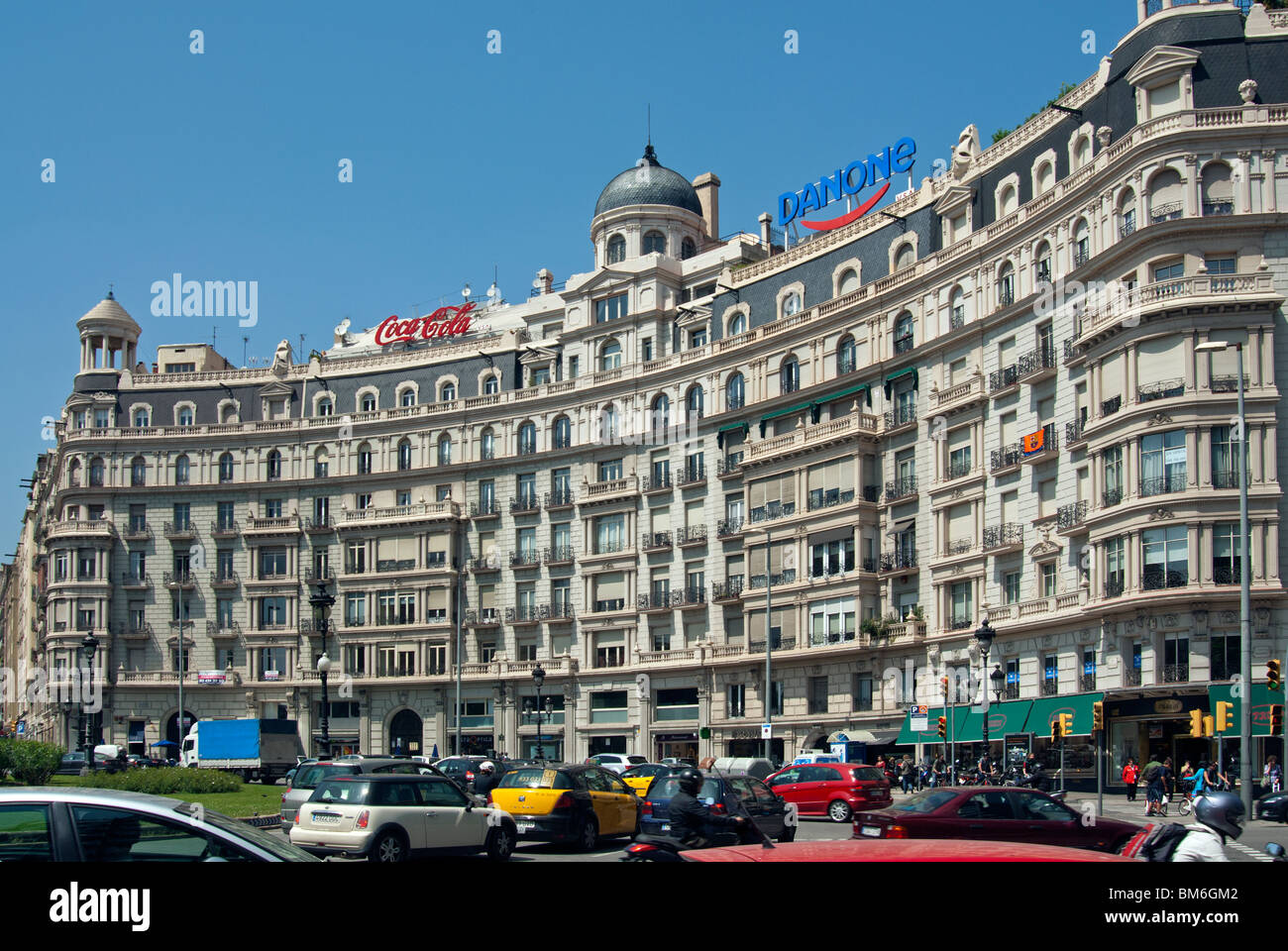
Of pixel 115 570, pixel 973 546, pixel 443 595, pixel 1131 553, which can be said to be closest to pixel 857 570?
pixel 973 546

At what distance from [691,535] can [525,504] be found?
11.5 metres

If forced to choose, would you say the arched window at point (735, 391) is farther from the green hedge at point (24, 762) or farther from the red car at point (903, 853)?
the red car at point (903, 853)

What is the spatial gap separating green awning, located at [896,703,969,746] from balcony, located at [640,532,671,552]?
1725 centimetres

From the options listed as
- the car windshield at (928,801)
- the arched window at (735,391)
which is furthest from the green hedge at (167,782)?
the arched window at (735,391)

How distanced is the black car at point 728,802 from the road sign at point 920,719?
26.1 m

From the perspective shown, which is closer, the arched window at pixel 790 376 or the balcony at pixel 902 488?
the balcony at pixel 902 488

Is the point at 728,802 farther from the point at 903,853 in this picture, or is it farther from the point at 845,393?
the point at 845,393

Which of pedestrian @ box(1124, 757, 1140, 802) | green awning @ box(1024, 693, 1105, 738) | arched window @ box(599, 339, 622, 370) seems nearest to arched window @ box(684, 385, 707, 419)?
arched window @ box(599, 339, 622, 370)

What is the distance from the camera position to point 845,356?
5859 centimetres

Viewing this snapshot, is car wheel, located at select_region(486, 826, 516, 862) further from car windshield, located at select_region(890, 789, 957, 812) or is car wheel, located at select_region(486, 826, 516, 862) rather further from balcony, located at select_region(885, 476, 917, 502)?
balcony, located at select_region(885, 476, 917, 502)

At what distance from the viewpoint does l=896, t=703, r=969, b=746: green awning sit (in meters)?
49.0

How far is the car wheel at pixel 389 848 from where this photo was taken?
1886 centimetres

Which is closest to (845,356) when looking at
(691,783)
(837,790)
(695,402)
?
(695,402)

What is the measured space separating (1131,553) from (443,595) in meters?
41.5
